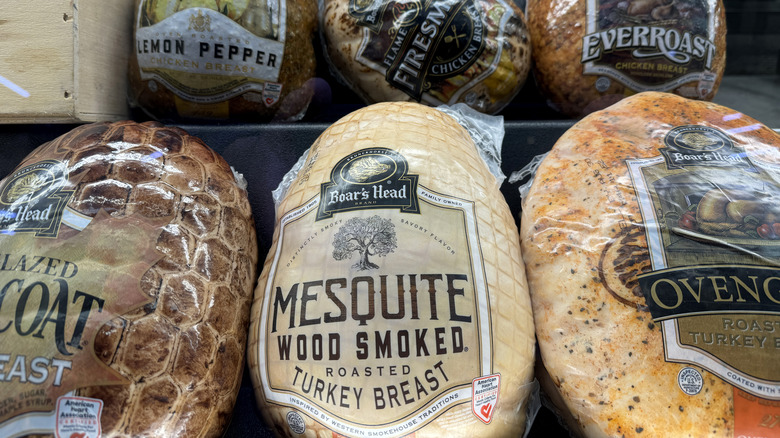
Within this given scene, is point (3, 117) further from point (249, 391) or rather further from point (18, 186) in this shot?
point (249, 391)

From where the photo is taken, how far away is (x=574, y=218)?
2.68ft

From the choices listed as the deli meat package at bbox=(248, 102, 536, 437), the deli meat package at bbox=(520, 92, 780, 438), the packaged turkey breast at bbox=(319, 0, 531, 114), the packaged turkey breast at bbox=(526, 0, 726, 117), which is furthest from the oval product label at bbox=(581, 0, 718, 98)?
the deli meat package at bbox=(248, 102, 536, 437)

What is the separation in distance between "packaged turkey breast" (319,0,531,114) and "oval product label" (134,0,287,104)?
165 mm

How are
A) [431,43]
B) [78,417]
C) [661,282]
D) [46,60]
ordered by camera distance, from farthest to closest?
[431,43] < [46,60] < [661,282] < [78,417]

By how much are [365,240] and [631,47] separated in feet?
2.87

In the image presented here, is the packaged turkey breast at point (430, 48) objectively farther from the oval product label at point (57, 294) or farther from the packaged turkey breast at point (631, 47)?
the oval product label at point (57, 294)

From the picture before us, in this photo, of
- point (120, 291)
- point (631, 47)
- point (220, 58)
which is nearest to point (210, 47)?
point (220, 58)

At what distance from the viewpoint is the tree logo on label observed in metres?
0.72

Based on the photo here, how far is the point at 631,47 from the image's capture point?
1.16 metres

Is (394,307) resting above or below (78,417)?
above

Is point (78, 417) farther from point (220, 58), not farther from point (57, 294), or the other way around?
point (220, 58)

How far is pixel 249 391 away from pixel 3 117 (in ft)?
2.52

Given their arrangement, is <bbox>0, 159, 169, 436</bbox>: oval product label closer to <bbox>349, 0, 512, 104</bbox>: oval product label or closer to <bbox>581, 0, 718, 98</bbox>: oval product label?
<bbox>349, 0, 512, 104</bbox>: oval product label

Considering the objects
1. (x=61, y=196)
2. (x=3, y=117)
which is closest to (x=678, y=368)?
(x=61, y=196)
